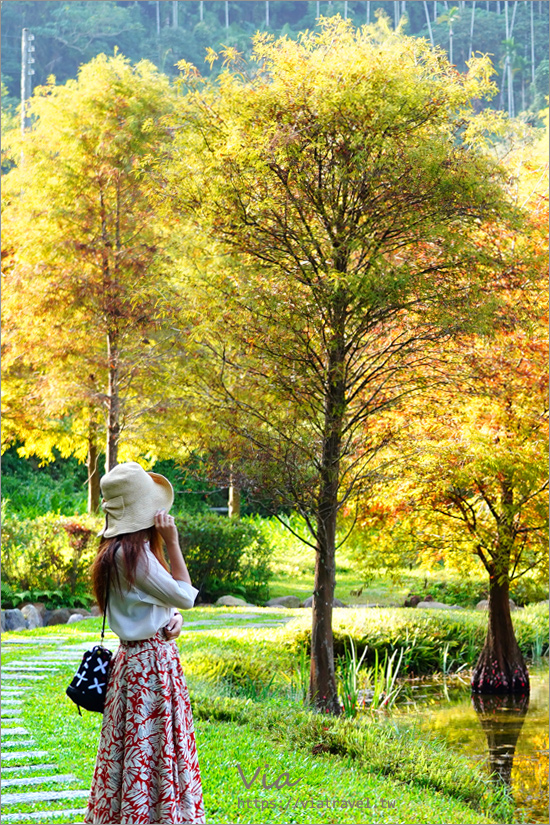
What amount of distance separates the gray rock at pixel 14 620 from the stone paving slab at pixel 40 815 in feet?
17.4

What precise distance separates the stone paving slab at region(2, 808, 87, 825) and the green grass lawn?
52 mm

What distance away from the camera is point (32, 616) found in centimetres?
891

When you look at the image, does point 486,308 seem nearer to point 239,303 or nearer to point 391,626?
point 239,303

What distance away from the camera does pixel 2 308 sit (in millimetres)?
9656

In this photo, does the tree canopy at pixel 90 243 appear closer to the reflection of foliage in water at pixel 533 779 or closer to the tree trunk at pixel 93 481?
the tree trunk at pixel 93 481

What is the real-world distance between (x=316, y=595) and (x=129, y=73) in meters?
6.41

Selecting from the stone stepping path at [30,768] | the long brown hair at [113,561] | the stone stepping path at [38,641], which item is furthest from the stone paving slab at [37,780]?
the stone stepping path at [38,641]

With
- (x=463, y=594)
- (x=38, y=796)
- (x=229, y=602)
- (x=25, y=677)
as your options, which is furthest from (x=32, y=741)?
(x=463, y=594)

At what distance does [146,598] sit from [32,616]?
6913mm

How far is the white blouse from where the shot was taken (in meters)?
2.52

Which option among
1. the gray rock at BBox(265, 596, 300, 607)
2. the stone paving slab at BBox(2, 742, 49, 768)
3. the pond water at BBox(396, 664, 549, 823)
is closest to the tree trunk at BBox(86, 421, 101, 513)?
the gray rock at BBox(265, 596, 300, 607)

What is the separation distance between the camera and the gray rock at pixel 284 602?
1105cm

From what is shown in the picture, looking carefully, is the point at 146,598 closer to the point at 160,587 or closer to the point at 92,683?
the point at 160,587

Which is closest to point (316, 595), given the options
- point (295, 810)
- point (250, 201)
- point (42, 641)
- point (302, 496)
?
point (302, 496)
